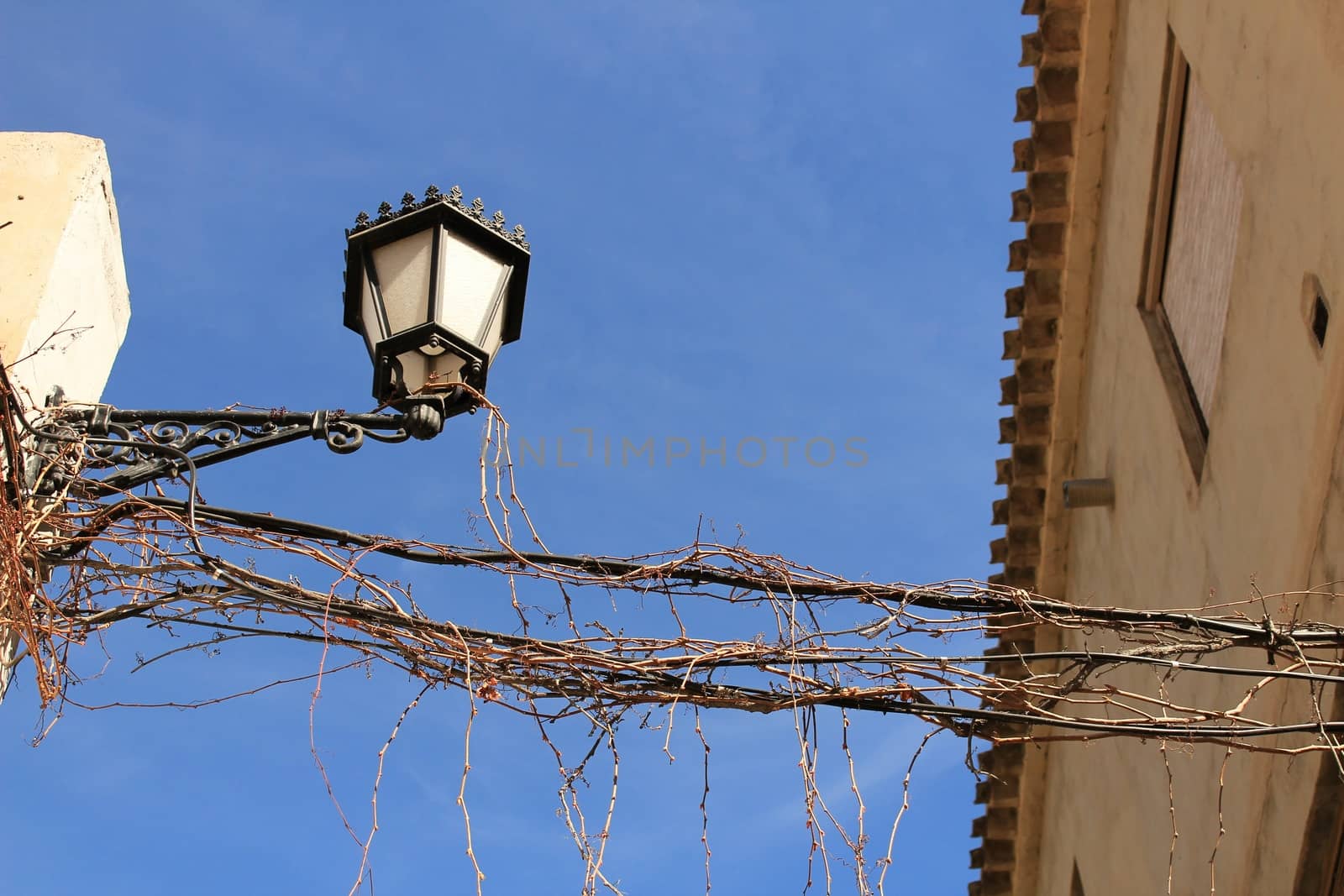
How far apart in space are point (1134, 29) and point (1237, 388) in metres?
3.05

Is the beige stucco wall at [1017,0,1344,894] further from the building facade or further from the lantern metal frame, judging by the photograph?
the lantern metal frame

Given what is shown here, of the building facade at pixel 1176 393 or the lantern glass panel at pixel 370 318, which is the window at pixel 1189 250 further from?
the lantern glass panel at pixel 370 318

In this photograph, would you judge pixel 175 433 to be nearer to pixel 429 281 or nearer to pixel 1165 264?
pixel 429 281

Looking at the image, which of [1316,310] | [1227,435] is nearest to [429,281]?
[1316,310]

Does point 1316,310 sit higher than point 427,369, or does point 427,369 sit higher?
point 1316,310

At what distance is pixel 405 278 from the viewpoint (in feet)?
15.1

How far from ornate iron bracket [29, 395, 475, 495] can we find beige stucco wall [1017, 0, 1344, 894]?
2456 millimetres

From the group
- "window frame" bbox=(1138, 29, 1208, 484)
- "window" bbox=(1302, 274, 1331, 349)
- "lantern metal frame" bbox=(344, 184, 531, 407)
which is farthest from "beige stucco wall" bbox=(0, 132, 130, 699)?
"window frame" bbox=(1138, 29, 1208, 484)

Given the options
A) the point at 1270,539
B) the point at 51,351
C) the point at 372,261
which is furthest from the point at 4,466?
the point at 1270,539

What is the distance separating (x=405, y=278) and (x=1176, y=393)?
441 cm

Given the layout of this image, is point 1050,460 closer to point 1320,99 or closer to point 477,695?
point 1320,99

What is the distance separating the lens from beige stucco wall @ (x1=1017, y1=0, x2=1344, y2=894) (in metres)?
5.42

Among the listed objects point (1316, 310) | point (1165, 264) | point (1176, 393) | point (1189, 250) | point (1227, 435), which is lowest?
point (1316, 310)

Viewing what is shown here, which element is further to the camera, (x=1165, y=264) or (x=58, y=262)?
(x=1165, y=264)
